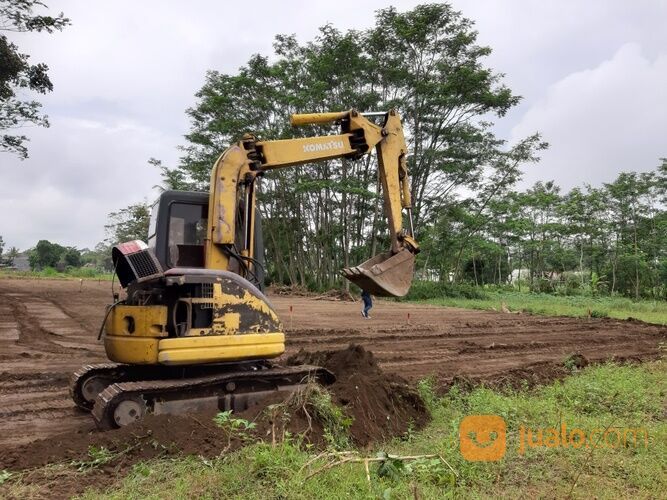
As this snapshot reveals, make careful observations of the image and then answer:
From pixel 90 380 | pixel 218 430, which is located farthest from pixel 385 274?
pixel 90 380

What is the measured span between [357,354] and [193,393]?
218 cm

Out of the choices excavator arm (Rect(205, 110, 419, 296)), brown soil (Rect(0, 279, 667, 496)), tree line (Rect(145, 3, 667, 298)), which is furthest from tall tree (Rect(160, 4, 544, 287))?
excavator arm (Rect(205, 110, 419, 296))

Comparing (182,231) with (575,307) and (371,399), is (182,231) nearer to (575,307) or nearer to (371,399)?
(371,399)

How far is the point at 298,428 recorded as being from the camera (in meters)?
4.95

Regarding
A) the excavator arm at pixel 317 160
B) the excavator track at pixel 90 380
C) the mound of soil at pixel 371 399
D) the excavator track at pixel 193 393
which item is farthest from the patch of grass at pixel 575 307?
the excavator track at pixel 90 380

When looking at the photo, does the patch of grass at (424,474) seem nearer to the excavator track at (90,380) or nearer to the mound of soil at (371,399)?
the mound of soil at (371,399)

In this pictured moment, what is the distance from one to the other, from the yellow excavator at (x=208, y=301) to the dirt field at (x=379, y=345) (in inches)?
34.3

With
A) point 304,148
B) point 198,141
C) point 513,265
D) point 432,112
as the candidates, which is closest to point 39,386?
point 304,148

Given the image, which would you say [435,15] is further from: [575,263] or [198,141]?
[575,263]

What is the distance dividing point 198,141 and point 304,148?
27.9m

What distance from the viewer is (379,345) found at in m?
12.1

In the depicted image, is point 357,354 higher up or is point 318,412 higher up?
point 357,354

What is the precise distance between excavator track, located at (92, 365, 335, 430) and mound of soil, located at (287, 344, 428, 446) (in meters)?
0.43

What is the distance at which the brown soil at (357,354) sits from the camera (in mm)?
5234
